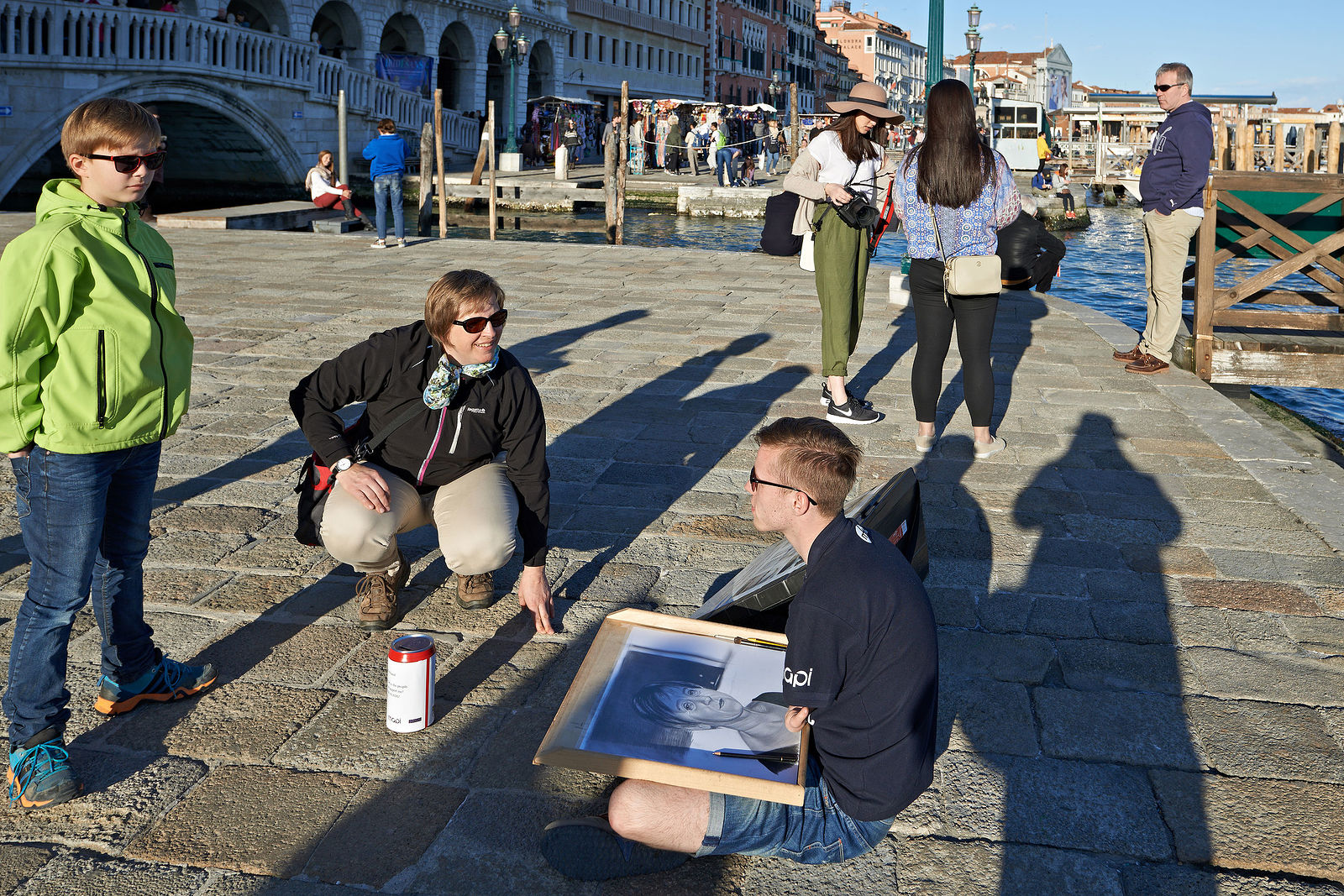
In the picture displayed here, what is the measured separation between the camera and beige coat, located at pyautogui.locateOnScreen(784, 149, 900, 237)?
5348 millimetres

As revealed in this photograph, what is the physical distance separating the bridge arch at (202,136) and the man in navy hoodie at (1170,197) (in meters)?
20.0

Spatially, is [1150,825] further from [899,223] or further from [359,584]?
[899,223]

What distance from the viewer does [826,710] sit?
219 centimetres

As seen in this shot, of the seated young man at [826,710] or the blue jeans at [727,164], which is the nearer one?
the seated young man at [826,710]

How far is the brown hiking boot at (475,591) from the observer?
11.4ft

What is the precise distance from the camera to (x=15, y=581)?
11.8 ft

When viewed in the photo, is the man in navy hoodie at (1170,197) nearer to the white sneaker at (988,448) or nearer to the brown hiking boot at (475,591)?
the white sneaker at (988,448)

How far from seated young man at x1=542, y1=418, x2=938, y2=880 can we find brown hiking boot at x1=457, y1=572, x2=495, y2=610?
1.34m

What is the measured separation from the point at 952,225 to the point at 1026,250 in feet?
3.30

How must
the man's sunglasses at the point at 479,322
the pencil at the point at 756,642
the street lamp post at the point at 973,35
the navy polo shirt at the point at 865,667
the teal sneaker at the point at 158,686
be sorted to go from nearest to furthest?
the navy polo shirt at the point at 865,667 → the pencil at the point at 756,642 → the teal sneaker at the point at 158,686 → the man's sunglasses at the point at 479,322 → the street lamp post at the point at 973,35

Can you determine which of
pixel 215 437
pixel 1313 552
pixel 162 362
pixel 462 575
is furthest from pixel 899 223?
pixel 162 362

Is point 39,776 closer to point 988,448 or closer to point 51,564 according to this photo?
point 51,564

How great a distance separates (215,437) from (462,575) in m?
2.40

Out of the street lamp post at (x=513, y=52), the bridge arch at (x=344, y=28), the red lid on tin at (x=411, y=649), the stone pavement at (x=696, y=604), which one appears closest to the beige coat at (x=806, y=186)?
the stone pavement at (x=696, y=604)
